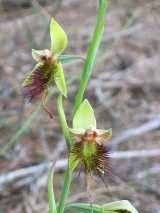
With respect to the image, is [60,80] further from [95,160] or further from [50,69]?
[95,160]

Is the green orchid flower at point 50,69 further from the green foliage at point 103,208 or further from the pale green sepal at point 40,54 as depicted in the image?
the green foliage at point 103,208

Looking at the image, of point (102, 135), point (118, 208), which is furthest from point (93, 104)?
point (102, 135)

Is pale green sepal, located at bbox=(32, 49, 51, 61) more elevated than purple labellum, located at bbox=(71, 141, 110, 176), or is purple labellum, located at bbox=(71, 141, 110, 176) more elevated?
pale green sepal, located at bbox=(32, 49, 51, 61)

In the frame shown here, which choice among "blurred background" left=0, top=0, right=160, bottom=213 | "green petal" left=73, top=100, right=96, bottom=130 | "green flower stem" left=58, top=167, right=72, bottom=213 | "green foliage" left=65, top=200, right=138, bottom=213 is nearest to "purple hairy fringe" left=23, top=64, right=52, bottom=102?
"green petal" left=73, top=100, right=96, bottom=130

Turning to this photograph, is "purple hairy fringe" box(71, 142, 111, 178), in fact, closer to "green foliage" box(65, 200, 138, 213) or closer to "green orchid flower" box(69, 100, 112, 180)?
"green orchid flower" box(69, 100, 112, 180)


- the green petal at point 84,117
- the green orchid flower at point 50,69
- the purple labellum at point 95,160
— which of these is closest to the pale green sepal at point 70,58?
the green orchid flower at point 50,69

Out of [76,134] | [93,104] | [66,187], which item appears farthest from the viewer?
[93,104]

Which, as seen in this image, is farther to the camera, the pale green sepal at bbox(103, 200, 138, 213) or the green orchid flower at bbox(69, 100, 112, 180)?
the pale green sepal at bbox(103, 200, 138, 213)
